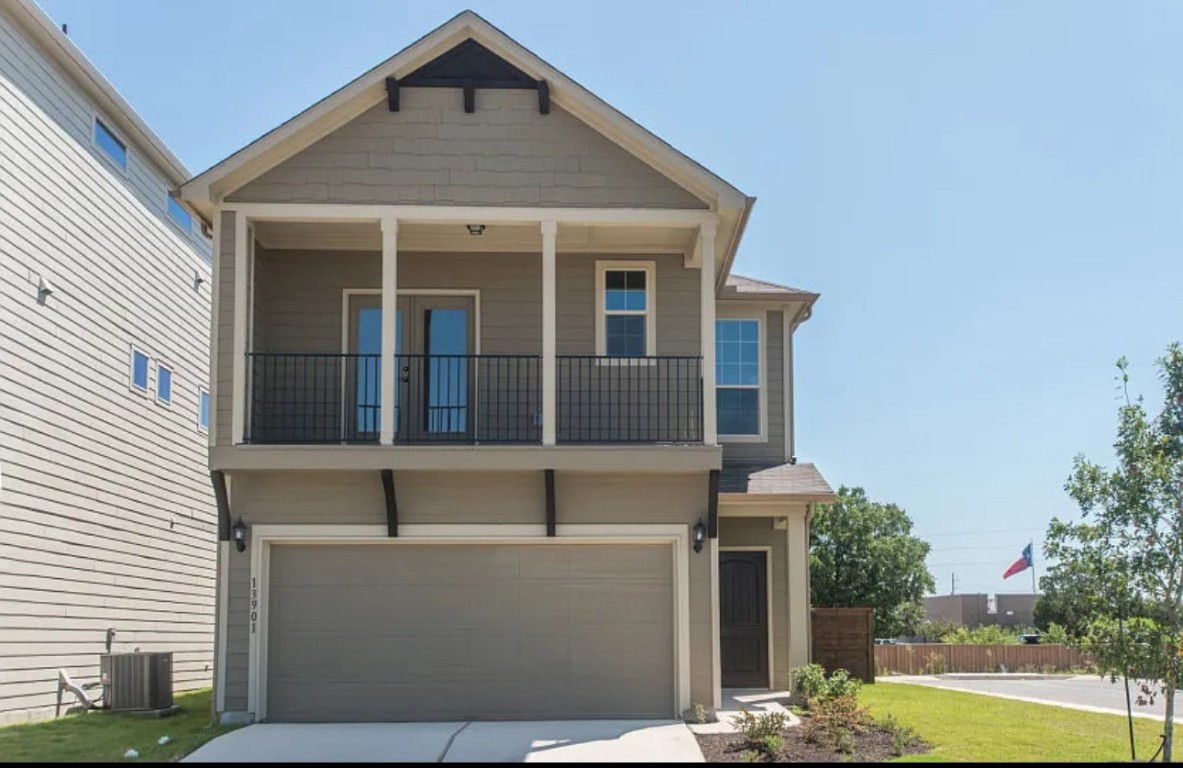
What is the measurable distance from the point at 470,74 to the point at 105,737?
776cm

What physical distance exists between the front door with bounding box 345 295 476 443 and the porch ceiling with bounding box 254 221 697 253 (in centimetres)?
65

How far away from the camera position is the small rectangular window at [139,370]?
1834 cm

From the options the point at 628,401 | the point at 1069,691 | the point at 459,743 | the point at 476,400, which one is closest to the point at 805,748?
the point at 459,743

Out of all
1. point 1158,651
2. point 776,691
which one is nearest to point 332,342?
point 776,691

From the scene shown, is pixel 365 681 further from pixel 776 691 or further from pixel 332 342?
pixel 776 691

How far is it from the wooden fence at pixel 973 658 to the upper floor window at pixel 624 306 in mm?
19677

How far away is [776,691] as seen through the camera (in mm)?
18297

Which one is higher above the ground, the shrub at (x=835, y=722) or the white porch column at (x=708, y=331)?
the white porch column at (x=708, y=331)

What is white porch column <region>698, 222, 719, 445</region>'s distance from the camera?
1409 centimetres

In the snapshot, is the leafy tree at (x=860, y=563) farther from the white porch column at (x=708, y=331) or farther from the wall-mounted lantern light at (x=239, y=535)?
the wall-mounted lantern light at (x=239, y=535)

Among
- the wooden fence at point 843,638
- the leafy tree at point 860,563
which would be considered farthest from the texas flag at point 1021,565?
the wooden fence at point 843,638

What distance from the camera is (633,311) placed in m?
15.6

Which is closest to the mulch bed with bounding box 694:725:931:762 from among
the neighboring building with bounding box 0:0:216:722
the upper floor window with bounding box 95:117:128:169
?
the neighboring building with bounding box 0:0:216:722

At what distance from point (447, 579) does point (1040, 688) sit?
15799mm
